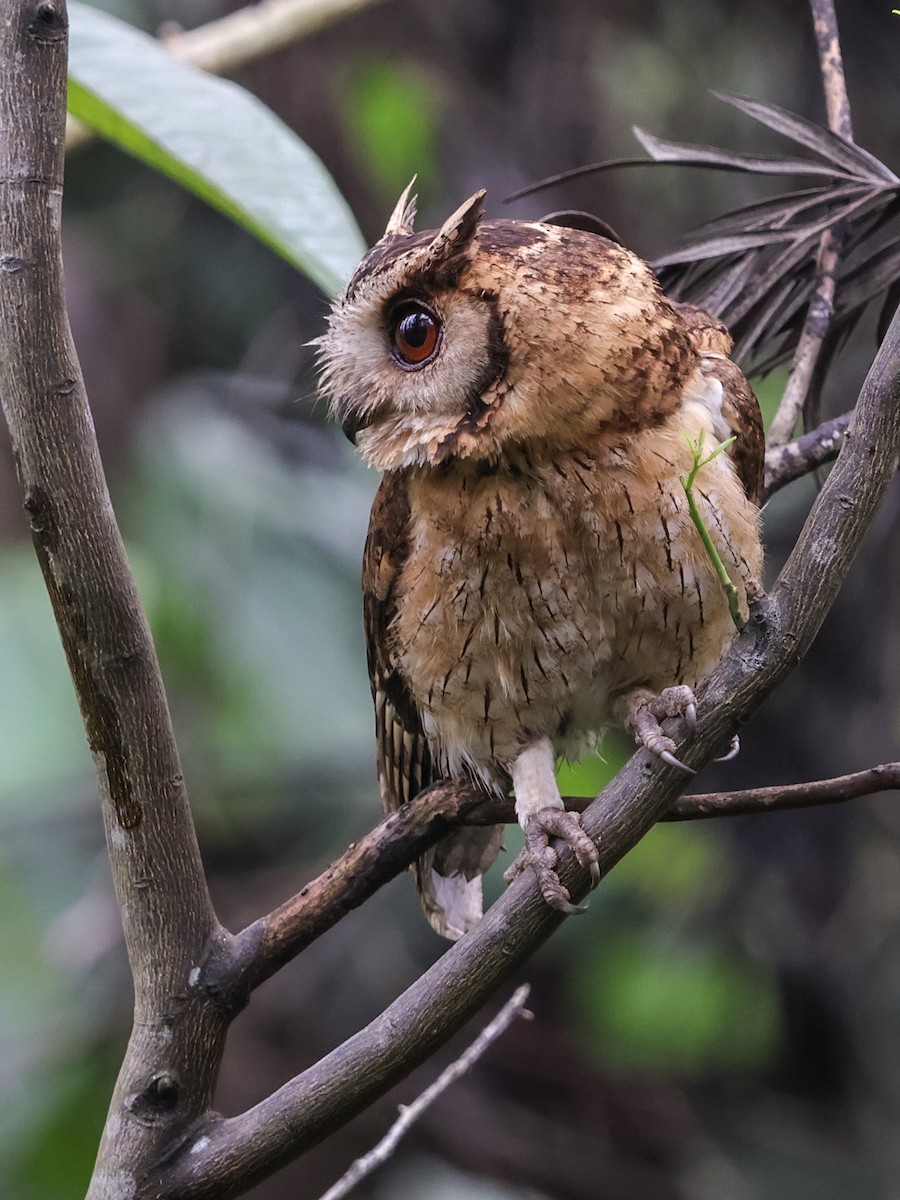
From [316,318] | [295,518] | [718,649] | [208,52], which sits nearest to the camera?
[718,649]

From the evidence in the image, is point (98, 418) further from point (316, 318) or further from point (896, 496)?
point (896, 496)

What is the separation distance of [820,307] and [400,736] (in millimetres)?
785

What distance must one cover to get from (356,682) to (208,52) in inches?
47.5

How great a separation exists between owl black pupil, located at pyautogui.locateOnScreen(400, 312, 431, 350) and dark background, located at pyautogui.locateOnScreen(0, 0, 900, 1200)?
3.57ft

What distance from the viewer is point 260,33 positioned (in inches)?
89.9

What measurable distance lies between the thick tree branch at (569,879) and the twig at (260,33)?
1.61m

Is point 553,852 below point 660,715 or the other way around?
below

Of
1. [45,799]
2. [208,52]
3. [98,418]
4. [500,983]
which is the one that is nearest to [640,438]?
[500,983]

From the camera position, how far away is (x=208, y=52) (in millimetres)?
2223

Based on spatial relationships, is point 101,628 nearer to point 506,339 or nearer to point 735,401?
point 506,339

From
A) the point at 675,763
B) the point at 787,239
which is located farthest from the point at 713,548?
the point at 787,239

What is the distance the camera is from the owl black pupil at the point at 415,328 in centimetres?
141

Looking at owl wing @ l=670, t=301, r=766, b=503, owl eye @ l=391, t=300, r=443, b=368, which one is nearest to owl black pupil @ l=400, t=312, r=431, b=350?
owl eye @ l=391, t=300, r=443, b=368

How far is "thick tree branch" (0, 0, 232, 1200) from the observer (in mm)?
1022
